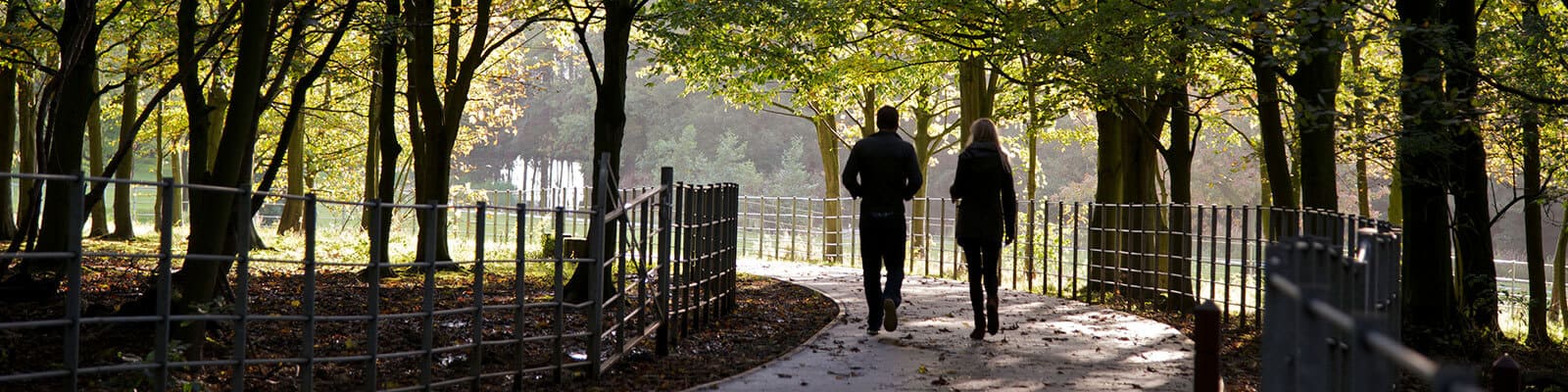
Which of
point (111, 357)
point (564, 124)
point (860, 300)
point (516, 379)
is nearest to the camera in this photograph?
point (516, 379)

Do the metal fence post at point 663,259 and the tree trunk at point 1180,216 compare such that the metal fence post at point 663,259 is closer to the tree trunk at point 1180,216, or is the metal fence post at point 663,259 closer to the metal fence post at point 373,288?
the metal fence post at point 373,288

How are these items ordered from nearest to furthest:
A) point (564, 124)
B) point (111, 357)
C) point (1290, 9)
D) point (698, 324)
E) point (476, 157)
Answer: point (111, 357) < point (1290, 9) < point (698, 324) < point (564, 124) < point (476, 157)

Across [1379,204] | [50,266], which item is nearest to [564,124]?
[1379,204]

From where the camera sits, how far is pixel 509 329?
1227 centimetres

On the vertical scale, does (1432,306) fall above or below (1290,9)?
below

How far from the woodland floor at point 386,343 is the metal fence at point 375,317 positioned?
0.10ft

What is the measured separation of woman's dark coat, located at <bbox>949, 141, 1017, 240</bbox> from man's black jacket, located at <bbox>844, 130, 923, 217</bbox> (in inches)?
15.2

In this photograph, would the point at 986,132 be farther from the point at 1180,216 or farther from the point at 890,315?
the point at 1180,216

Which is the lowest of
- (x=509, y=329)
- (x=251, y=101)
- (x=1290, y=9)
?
(x=509, y=329)

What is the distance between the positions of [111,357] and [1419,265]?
10595 millimetres

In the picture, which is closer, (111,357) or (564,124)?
(111,357)

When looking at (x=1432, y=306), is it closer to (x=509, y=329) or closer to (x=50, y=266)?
(x=509, y=329)

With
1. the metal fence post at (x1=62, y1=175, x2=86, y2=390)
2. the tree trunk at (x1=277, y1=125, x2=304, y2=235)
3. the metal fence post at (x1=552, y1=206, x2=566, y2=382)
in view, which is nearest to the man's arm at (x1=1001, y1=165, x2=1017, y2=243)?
the metal fence post at (x1=552, y1=206, x2=566, y2=382)

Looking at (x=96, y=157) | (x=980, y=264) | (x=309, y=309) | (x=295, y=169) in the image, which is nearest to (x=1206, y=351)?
(x=980, y=264)
